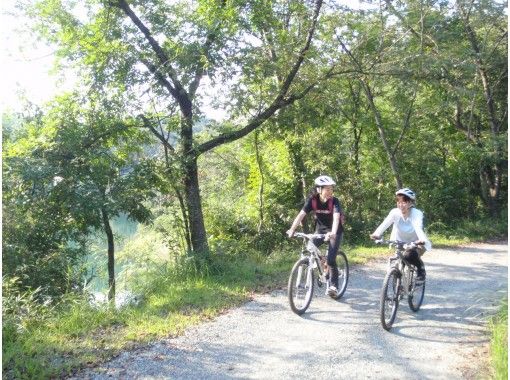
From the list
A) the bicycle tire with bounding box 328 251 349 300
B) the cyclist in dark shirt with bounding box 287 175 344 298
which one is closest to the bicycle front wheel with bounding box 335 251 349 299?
the bicycle tire with bounding box 328 251 349 300

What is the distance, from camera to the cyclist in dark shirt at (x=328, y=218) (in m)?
6.73

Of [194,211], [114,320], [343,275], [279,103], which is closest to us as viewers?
[114,320]

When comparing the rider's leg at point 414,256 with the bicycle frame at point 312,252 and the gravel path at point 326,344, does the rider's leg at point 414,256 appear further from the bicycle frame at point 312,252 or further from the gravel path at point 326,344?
the bicycle frame at point 312,252

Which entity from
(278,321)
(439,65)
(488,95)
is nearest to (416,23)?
(439,65)

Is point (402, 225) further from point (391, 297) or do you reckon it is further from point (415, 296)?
point (415, 296)

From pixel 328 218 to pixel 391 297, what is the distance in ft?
5.05

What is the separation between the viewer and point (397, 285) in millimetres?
6051

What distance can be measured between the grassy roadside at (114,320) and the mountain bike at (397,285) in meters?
2.38

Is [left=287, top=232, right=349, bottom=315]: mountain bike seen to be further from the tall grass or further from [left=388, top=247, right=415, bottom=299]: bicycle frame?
the tall grass

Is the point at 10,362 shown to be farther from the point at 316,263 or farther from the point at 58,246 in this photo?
the point at 58,246

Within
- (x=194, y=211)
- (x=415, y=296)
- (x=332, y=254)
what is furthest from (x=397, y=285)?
(x=194, y=211)

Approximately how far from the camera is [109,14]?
10453mm

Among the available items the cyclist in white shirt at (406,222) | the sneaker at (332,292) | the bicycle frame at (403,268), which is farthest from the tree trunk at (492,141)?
the sneaker at (332,292)

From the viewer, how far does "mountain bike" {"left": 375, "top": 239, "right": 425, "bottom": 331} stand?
19.2 ft
